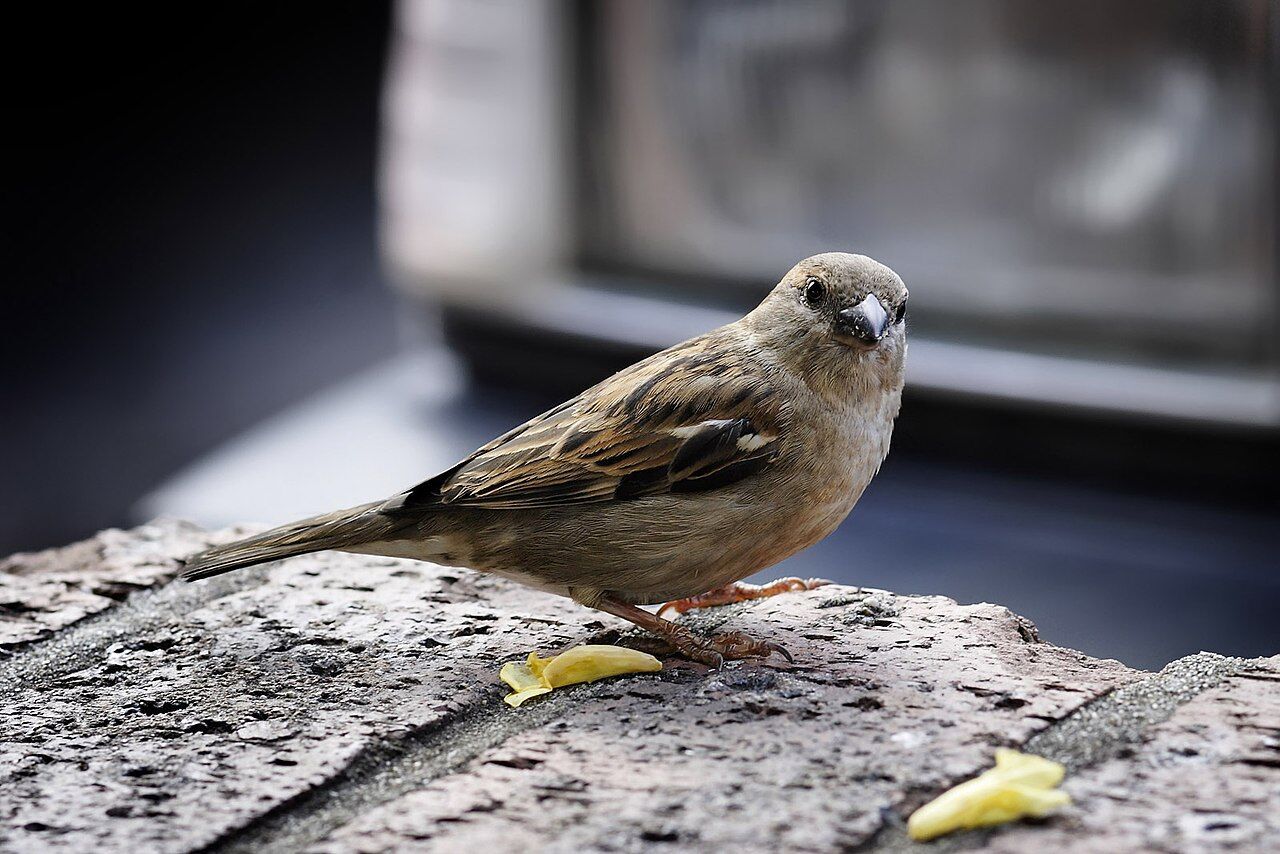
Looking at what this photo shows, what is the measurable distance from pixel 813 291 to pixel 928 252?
1.48 m

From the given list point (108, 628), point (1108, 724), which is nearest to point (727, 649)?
point (1108, 724)

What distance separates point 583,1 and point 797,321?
6.39 feet

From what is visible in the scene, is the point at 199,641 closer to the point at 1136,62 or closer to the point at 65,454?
the point at 1136,62

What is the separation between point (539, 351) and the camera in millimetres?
5227

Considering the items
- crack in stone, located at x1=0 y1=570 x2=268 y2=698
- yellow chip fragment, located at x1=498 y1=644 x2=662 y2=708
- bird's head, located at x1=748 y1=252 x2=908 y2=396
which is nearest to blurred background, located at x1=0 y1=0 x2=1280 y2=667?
bird's head, located at x1=748 y1=252 x2=908 y2=396

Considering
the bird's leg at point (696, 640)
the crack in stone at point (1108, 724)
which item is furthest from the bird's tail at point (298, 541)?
the crack in stone at point (1108, 724)

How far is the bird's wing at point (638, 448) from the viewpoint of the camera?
3.05 meters

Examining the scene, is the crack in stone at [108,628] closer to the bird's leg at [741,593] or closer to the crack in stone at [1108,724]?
the bird's leg at [741,593]

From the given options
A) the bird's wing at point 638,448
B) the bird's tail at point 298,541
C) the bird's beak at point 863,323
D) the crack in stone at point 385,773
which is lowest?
the crack in stone at point 385,773

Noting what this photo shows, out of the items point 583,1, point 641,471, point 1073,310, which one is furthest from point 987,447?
point 641,471

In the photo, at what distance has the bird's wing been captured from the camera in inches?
120

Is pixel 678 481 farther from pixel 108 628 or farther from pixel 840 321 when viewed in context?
pixel 108 628

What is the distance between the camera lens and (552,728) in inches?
97.8

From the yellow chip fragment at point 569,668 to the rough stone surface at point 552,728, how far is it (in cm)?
3
